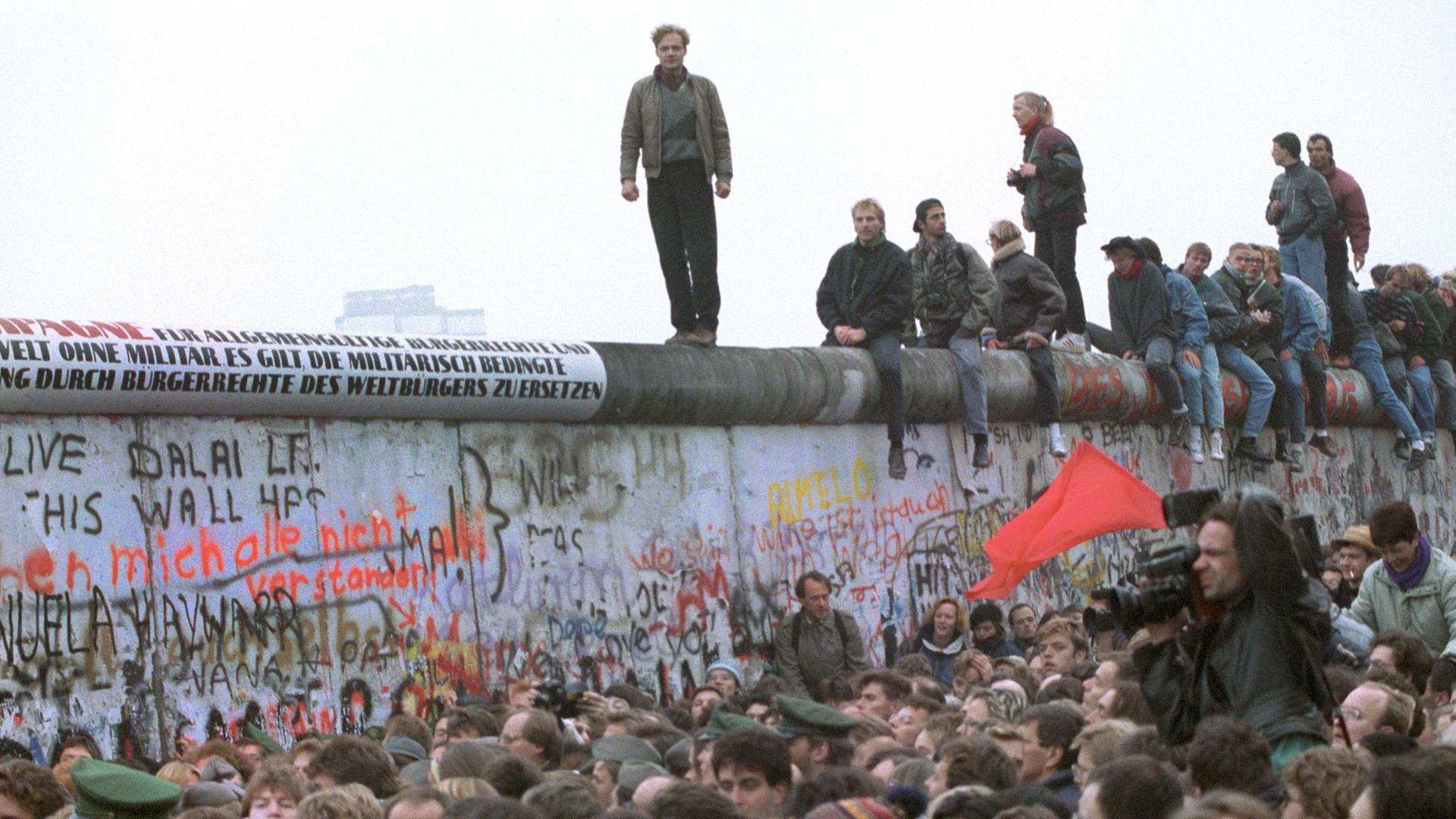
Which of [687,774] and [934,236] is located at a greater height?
[934,236]

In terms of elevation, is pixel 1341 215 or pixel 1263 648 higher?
pixel 1341 215

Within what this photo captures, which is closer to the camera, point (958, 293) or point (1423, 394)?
point (958, 293)

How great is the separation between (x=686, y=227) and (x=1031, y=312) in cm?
434

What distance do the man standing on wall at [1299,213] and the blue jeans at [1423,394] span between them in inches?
79.1

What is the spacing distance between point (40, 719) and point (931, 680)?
4652 millimetres

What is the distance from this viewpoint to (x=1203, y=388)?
835 inches

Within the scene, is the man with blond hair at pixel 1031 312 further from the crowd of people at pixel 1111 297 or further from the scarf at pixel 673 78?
the scarf at pixel 673 78

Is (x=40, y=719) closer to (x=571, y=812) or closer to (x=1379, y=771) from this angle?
(x=571, y=812)

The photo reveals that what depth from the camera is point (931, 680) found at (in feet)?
40.2

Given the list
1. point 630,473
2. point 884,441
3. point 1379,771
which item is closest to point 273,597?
point 630,473

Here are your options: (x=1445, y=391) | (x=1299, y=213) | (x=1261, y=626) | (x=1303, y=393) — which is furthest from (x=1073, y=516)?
(x=1445, y=391)

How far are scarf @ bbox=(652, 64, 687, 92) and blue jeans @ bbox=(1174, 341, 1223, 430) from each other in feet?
21.9

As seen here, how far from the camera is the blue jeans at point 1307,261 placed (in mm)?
23078

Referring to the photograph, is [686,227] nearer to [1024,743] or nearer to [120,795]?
[1024,743]
